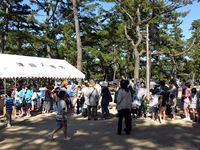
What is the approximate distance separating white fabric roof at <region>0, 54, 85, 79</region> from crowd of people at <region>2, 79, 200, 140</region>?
3.59ft

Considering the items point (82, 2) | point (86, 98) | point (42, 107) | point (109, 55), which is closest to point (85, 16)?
point (82, 2)

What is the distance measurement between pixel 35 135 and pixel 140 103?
16.5 feet

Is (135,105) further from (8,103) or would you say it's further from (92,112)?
(8,103)

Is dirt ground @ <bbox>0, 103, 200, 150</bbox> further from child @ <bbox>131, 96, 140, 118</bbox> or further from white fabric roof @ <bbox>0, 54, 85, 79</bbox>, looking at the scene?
white fabric roof @ <bbox>0, 54, 85, 79</bbox>

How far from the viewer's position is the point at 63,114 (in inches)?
406

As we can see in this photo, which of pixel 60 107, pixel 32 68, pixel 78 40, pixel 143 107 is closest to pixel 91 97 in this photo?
pixel 143 107

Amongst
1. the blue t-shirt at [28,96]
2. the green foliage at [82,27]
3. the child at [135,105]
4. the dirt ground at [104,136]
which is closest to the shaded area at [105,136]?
the dirt ground at [104,136]

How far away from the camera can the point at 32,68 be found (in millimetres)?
19797

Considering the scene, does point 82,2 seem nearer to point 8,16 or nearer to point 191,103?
point 8,16

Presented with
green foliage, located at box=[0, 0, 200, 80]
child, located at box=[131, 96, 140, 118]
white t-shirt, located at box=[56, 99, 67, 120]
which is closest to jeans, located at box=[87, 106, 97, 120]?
child, located at box=[131, 96, 140, 118]

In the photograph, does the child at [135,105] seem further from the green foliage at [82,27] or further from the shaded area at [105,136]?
the green foliage at [82,27]

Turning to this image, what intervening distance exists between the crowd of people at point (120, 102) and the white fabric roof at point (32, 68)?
109 cm

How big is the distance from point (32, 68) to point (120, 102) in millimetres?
9910

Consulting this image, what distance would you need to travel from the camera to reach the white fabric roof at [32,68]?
1748cm
